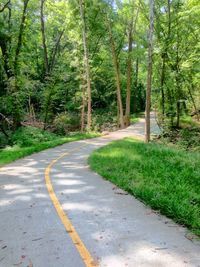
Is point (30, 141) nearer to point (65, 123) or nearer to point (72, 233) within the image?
point (65, 123)

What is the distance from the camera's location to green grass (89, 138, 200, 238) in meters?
5.75

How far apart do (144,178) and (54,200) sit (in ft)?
8.42

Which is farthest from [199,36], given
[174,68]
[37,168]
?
[37,168]

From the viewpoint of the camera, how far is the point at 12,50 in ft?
75.8

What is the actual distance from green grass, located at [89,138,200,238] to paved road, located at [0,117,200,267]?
0.91 feet

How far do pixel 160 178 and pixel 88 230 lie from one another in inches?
137

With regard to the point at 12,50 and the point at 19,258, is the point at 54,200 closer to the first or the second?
the point at 19,258

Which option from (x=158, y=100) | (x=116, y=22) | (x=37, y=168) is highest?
(x=116, y=22)

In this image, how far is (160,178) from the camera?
805cm

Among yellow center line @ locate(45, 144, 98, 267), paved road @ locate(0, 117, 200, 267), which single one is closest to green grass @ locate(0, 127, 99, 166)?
paved road @ locate(0, 117, 200, 267)

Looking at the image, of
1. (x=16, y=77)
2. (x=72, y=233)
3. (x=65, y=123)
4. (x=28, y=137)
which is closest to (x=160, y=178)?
(x=72, y=233)

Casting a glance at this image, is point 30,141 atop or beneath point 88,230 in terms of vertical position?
beneath

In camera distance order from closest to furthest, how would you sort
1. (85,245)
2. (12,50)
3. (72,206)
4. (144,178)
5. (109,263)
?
(109,263), (85,245), (72,206), (144,178), (12,50)

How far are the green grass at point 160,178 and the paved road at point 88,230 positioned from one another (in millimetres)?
276
